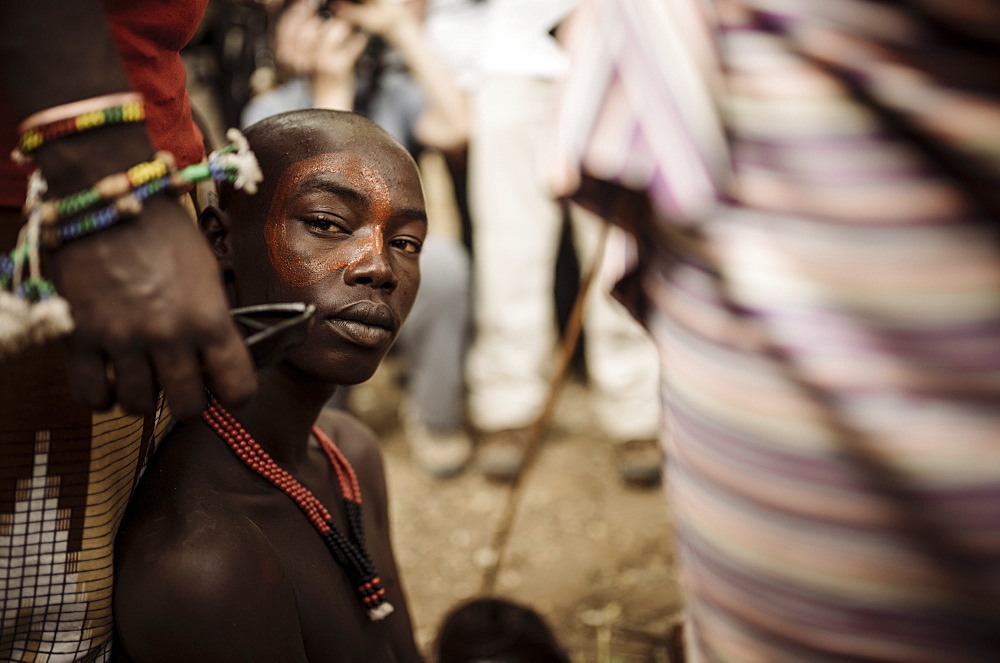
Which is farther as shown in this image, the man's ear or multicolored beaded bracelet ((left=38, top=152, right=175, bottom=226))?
the man's ear

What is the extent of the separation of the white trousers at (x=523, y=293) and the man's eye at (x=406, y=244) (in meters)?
2.07

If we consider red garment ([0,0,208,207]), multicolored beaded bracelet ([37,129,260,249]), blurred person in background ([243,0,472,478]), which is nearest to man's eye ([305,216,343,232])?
red garment ([0,0,208,207])

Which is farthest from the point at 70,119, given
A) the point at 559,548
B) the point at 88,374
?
the point at 559,548

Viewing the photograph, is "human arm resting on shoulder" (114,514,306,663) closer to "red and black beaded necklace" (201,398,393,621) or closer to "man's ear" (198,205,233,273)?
"red and black beaded necklace" (201,398,393,621)

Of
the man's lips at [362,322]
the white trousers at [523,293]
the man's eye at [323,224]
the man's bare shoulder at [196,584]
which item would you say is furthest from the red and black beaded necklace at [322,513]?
the white trousers at [523,293]

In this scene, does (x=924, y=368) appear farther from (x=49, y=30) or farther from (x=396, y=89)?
(x=396, y=89)

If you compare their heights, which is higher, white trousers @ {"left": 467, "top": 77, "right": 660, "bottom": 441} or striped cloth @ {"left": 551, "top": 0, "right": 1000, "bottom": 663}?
striped cloth @ {"left": 551, "top": 0, "right": 1000, "bottom": 663}

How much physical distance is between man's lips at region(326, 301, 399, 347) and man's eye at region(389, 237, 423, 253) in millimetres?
158

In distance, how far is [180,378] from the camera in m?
0.86

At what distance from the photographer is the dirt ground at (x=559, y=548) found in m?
2.88

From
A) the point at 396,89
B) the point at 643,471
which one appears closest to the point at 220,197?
the point at 396,89

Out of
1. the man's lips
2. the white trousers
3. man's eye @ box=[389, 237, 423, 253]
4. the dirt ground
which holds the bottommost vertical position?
the dirt ground

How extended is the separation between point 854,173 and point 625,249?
0.59m

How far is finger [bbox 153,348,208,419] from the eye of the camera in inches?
33.6
